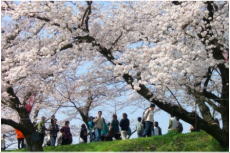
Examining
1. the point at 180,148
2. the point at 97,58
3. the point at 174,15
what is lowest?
the point at 180,148

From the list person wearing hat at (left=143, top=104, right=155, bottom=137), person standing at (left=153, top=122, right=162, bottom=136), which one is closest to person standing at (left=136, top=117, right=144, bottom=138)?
person wearing hat at (left=143, top=104, right=155, bottom=137)

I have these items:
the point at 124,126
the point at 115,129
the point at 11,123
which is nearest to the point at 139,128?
the point at 124,126

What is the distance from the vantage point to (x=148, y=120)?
16.6m

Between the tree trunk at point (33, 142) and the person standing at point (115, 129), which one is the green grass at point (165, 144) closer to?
the person standing at point (115, 129)

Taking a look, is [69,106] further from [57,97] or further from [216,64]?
[216,64]

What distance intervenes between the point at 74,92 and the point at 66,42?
624cm

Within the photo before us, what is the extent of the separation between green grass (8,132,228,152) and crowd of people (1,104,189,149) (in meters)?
0.75

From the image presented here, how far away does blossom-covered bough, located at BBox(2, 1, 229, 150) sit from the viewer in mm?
13984

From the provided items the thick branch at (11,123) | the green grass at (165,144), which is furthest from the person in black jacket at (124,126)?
the thick branch at (11,123)

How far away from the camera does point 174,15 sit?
14.1 m

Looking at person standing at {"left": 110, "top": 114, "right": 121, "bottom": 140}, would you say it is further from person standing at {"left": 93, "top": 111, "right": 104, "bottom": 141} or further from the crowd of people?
person standing at {"left": 93, "top": 111, "right": 104, "bottom": 141}

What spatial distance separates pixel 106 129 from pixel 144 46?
14.7 ft

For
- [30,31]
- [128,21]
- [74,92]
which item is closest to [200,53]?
[128,21]

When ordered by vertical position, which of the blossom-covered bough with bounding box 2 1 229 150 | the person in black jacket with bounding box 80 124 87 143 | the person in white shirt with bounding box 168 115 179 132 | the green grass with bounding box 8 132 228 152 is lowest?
the green grass with bounding box 8 132 228 152
